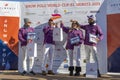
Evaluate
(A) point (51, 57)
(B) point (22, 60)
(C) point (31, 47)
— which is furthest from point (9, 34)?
(A) point (51, 57)

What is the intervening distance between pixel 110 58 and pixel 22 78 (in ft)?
9.85

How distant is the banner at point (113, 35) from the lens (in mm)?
10195

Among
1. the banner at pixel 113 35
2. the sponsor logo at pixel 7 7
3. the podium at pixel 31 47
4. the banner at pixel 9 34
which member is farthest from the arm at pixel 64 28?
the sponsor logo at pixel 7 7

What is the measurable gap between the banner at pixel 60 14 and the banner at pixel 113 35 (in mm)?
176

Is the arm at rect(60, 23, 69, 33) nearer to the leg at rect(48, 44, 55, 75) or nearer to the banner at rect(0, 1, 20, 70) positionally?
the leg at rect(48, 44, 55, 75)

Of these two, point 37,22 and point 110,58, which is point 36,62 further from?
point 110,58

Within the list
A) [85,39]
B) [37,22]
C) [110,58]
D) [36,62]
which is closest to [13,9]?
[37,22]

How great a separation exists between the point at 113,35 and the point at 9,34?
12.2 feet

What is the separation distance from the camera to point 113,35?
10.2 meters

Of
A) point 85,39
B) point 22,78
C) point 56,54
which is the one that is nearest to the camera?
point 22,78

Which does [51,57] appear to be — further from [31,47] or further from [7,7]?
[7,7]

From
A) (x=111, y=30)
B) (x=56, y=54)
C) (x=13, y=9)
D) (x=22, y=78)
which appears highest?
(x=13, y=9)

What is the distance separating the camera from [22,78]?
9289mm

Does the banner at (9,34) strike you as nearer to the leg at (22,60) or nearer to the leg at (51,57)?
the leg at (22,60)
